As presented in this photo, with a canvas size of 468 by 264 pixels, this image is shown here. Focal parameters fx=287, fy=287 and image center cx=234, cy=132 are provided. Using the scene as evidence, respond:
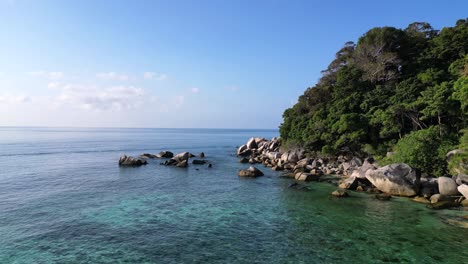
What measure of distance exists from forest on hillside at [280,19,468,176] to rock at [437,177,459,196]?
1676 millimetres

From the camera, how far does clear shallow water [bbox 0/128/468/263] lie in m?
12.0

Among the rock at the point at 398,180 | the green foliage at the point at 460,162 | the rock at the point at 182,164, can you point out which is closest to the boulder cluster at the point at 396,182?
the rock at the point at 398,180

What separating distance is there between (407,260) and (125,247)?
38.8 ft

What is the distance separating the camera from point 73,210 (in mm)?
18516

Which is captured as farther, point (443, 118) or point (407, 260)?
point (443, 118)

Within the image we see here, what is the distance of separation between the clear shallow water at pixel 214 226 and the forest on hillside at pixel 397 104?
27.1 ft

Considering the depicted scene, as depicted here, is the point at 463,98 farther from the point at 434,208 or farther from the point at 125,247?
the point at 125,247

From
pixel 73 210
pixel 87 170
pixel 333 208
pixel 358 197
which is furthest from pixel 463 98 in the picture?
pixel 87 170

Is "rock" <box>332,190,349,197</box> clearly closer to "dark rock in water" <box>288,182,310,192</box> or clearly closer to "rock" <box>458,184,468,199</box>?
"dark rock in water" <box>288,182,310,192</box>

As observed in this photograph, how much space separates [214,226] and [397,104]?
931 inches

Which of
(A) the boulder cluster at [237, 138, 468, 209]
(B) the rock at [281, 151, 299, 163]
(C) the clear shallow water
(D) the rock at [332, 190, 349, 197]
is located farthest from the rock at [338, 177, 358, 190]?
(B) the rock at [281, 151, 299, 163]

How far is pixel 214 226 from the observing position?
51.3 feet

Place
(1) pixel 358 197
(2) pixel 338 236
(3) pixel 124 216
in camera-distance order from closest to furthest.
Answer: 1. (2) pixel 338 236
2. (3) pixel 124 216
3. (1) pixel 358 197

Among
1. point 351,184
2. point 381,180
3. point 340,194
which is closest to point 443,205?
point 381,180
